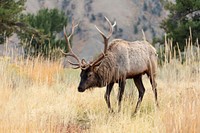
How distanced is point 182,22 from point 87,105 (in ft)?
45.0

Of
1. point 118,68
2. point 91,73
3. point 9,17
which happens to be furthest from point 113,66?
point 9,17

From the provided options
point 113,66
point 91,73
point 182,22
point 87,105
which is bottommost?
point 87,105

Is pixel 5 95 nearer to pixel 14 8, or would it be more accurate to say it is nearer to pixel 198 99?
pixel 198 99

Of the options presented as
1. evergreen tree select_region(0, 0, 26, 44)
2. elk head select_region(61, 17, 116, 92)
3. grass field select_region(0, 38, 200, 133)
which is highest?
evergreen tree select_region(0, 0, 26, 44)

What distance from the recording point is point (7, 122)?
18.1 feet

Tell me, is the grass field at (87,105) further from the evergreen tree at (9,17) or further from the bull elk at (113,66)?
the evergreen tree at (9,17)

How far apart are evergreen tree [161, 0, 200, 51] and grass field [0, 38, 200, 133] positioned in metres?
9.16

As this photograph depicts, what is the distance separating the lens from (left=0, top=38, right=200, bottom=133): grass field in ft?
17.4

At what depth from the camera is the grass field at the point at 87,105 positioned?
17.4 feet

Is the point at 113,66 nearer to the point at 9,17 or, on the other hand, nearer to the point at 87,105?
the point at 87,105

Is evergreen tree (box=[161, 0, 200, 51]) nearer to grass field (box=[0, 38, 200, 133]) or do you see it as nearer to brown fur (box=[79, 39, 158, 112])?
grass field (box=[0, 38, 200, 133])

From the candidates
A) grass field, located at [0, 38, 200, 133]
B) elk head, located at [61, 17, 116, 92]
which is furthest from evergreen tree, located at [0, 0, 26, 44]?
elk head, located at [61, 17, 116, 92]

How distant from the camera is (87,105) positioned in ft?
28.8

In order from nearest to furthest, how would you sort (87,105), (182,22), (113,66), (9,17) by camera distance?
(113,66)
(87,105)
(9,17)
(182,22)
